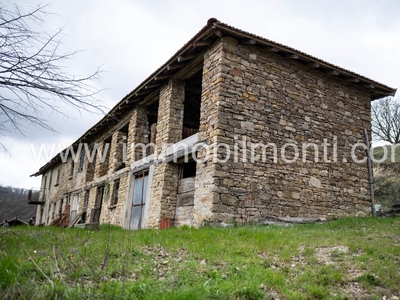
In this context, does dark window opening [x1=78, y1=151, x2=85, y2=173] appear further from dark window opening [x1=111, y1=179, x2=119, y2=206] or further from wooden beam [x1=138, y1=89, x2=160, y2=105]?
wooden beam [x1=138, y1=89, x2=160, y2=105]

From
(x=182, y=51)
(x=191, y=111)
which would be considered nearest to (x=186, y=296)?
(x=182, y=51)

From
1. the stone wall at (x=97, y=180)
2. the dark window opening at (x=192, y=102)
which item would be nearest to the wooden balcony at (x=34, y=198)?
the stone wall at (x=97, y=180)

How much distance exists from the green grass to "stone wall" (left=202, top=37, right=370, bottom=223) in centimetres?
184

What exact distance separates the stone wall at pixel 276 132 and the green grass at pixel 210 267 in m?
1.84

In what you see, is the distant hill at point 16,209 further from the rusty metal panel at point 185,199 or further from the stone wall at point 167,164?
the rusty metal panel at point 185,199

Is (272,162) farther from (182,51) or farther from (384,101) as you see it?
(384,101)

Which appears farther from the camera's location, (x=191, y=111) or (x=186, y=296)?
(x=191, y=111)

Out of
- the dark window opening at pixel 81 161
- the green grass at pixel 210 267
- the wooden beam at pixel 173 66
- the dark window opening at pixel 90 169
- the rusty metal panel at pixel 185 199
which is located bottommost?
the green grass at pixel 210 267

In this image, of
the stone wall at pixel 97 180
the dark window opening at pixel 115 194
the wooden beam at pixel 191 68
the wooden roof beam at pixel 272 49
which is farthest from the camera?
the dark window opening at pixel 115 194

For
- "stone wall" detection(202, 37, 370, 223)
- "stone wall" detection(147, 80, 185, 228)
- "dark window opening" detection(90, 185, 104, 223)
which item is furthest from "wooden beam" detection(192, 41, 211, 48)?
"dark window opening" detection(90, 185, 104, 223)

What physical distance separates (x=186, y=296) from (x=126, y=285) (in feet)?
2.06

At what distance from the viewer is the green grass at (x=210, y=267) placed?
3008 millimetres

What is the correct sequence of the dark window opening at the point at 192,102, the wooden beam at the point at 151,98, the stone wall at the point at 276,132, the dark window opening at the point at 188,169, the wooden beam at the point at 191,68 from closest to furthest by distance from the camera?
the stone wall at the point at 276,132 → the wooden beam at the point at 191,68 → the dark window opening at the point at 188,169 → the dark window opening at the point at 192,102 → the wooden beam at the point at 151,98

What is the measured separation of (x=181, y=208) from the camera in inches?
364
